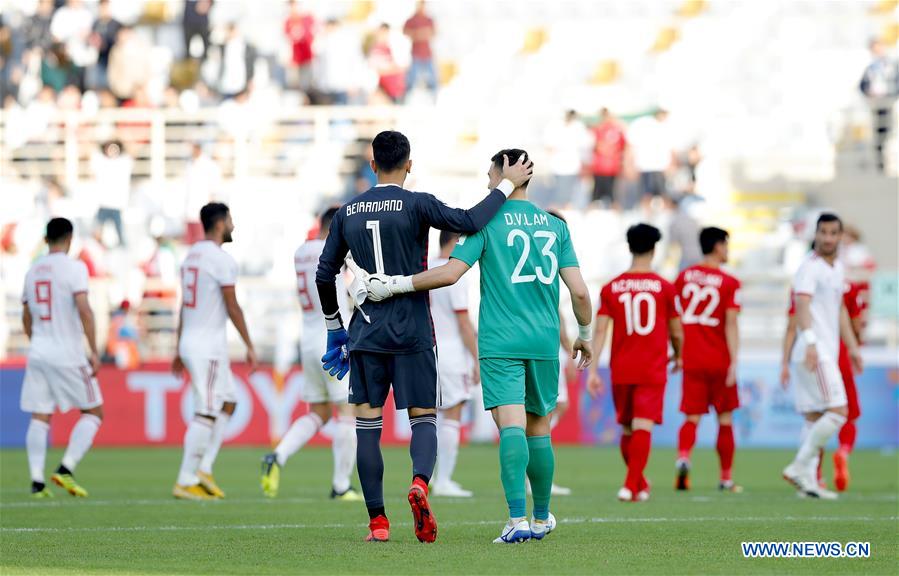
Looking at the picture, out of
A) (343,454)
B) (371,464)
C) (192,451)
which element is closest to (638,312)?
(343,454)

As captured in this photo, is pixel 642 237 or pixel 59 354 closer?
pixel 642 237

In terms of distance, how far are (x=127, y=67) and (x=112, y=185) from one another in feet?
9.81

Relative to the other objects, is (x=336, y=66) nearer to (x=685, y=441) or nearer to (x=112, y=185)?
(x=112, y=185)

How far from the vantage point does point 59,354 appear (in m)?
14.4

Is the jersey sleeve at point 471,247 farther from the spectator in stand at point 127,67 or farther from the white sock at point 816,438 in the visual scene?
the spectator in stand at point 127,67

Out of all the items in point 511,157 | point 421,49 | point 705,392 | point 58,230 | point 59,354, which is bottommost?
point 705,392

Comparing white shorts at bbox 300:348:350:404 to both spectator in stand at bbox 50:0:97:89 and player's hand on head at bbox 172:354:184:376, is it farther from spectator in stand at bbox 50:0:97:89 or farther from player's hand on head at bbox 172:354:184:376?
spectator in stand at bbox 50:0:97:89

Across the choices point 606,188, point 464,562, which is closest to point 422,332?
point 464,562

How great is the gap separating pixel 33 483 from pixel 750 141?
71.3ft

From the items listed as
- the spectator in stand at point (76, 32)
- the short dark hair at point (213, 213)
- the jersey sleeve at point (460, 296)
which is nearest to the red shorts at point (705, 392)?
the jersey sleeve at point (460, 296)

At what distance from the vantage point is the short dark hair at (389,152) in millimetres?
9578

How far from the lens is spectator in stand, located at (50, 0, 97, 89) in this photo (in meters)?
29.7

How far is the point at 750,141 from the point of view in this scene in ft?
108

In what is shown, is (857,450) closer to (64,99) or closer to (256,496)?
(256,496)
